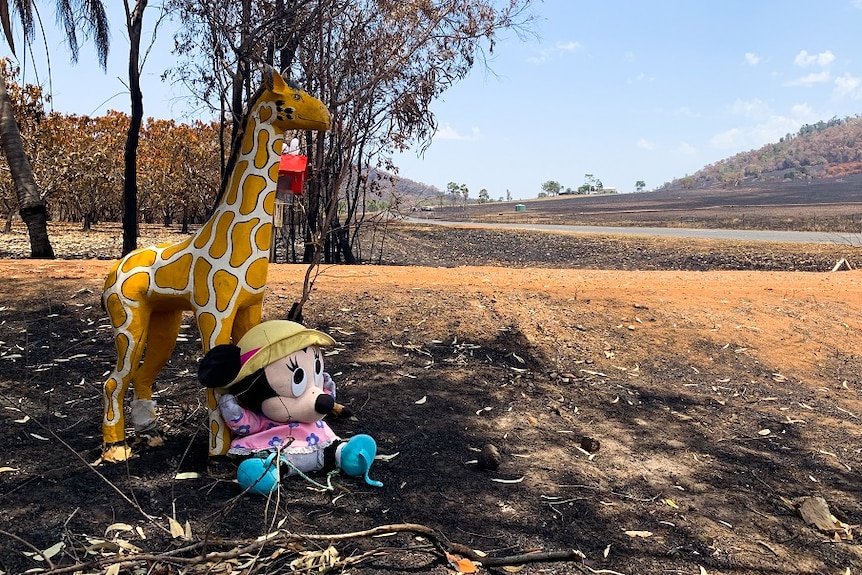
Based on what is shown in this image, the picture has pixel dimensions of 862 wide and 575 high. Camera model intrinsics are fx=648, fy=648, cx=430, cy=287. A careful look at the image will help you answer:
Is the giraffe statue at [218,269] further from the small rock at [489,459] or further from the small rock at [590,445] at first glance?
the small rock at [590,445]

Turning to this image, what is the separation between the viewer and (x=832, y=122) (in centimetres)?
14575

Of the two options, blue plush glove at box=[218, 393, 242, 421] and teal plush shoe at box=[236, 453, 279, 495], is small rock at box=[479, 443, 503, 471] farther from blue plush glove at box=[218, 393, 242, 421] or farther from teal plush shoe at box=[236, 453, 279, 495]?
blue plush glove at box=[218, 393, 242, 421]

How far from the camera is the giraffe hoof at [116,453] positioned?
3.79 meters

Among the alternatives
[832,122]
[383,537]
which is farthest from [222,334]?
[832,122]

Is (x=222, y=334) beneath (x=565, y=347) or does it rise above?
above

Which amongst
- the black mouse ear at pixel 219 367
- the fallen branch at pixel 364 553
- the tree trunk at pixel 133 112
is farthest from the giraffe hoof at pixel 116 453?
the tree trunk at pixel 133 112

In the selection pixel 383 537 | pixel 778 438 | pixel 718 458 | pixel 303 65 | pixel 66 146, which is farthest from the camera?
pixel 66 146

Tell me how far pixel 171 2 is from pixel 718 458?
8631 millimetres

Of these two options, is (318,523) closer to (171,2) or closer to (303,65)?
(303,65)

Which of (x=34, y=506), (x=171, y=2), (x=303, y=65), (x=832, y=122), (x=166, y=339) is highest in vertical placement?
(x=832, y=122)

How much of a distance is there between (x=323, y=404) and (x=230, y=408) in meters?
0.53

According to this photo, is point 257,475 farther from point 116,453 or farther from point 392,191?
point 392,191

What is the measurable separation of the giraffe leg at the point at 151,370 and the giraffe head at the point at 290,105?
1407mm

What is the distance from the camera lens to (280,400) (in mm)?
3654
